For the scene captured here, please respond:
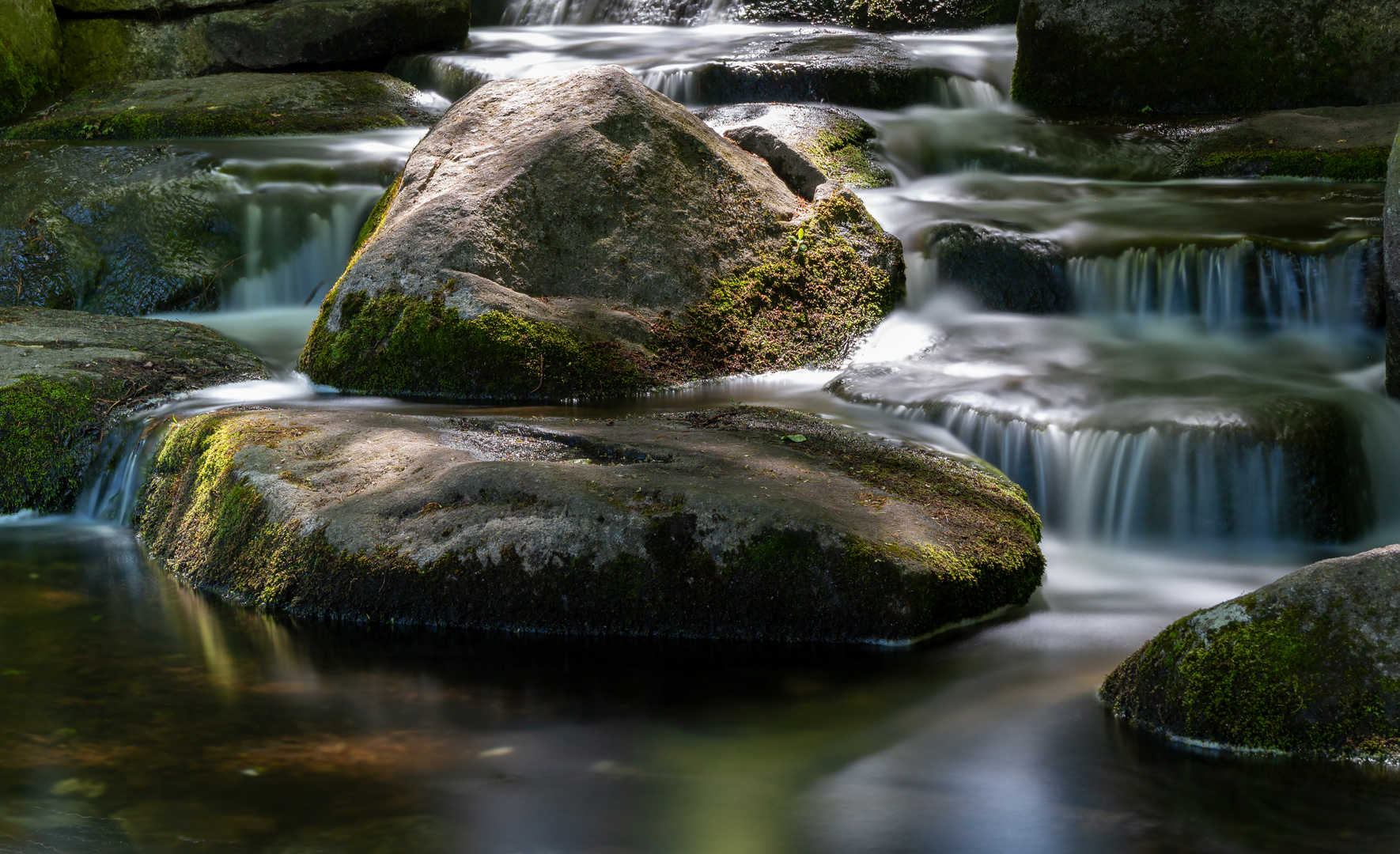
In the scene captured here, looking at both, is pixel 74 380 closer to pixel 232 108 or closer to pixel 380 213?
pixel 380 213

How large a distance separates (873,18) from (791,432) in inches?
426

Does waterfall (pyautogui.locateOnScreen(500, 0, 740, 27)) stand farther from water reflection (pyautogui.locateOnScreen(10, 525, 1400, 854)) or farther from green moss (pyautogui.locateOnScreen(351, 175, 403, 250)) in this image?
water reflection (pyautogui.locateOnScreen(10, 525, 1400, 854))

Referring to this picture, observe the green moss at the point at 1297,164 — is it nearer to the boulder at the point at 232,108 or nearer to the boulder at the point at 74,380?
the boulder at the point at 232,108

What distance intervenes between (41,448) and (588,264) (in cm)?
288

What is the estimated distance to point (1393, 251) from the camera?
5.41 meters

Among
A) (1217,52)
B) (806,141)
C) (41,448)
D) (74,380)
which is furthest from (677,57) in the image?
(41,448)

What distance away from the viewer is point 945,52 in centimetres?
1246

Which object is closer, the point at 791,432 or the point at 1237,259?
the point at 791,432

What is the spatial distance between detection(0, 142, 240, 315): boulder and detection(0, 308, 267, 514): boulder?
1.31 m

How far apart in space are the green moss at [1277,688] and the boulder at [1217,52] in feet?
29.1

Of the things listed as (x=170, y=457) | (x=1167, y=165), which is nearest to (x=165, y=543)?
(x=170, y=457)

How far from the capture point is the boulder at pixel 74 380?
5.69 meters

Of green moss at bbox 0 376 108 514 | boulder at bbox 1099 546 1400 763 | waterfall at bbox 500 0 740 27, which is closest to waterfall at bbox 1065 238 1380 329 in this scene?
boulder at bbox 1099 546 1400 763

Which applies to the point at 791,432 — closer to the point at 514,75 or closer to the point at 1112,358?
the point at 1112,358
